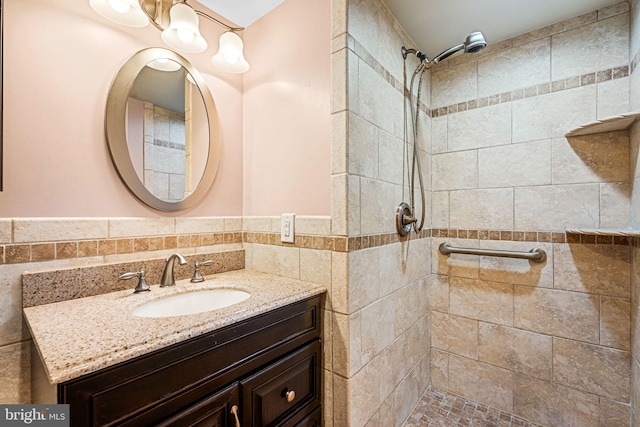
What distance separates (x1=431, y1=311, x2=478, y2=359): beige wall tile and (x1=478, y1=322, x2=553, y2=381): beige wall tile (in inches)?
1.7

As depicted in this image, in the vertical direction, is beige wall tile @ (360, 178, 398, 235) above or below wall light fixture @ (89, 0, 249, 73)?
below

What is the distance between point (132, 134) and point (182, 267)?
0.62 metres

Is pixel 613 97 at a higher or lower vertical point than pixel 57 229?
higher

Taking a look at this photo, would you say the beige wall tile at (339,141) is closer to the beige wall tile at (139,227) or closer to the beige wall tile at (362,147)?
the beige wall tile at (362,147)

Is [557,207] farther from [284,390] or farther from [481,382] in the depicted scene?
[284,390]

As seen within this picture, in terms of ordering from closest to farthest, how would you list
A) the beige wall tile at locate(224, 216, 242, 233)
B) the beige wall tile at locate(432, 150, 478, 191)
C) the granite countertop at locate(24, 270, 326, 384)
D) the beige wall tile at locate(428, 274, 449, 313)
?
the granite countertop at locate(24, 270, 326, 384) → the beige wall tile at locate(224, 216, 242, 233) → the beige wall tile at locate(432, 150, 478, 191) → the beige wall tile at locate(428, 274, 449, 313)

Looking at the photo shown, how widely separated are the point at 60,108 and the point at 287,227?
0.97 meters

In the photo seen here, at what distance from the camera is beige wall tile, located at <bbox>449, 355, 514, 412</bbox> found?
1668 millimetres

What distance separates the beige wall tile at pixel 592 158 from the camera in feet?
4.53

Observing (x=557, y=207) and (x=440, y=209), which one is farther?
(x=440, y=209)

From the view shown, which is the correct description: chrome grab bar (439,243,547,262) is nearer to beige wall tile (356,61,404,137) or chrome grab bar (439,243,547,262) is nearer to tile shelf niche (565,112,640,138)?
tile shelf niche (565,112,640,138)

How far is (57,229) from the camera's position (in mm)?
1023

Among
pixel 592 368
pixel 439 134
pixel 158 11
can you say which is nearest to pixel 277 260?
pixel 158 11

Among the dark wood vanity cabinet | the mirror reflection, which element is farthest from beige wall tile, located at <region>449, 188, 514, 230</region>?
the mirror reflection
